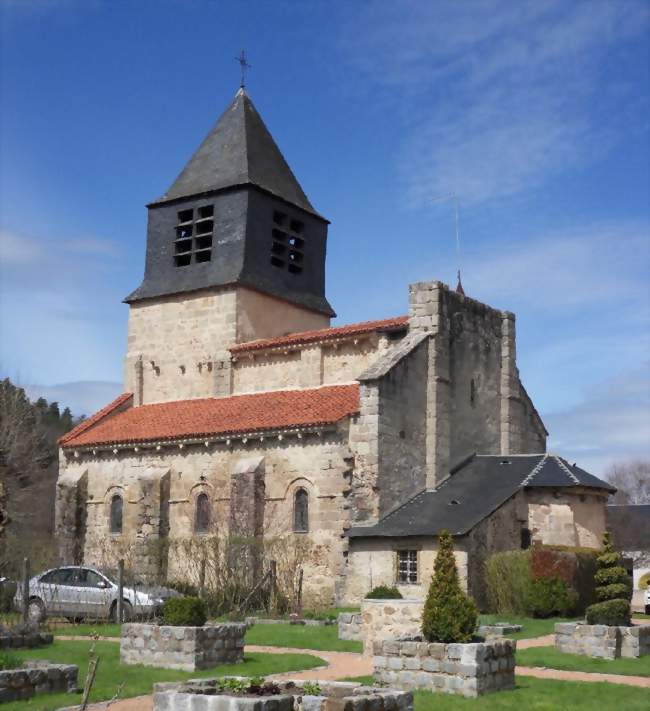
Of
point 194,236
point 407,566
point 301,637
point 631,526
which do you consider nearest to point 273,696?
point 301,637

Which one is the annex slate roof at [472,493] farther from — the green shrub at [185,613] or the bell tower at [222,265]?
the green shrub at [185,613]

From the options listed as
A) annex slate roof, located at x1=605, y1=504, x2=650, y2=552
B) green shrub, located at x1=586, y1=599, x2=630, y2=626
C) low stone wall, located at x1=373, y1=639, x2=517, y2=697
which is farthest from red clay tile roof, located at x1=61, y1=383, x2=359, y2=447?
annex slate roof, located at x1=605, y1=504, x2=650, y2=552

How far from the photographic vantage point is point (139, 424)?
109ft

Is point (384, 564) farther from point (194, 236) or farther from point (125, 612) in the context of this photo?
point (194, 236)

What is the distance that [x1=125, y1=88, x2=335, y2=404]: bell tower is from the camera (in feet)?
112

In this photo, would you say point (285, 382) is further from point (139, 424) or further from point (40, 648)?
point (40, 648)

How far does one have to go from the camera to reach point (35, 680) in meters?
12.6

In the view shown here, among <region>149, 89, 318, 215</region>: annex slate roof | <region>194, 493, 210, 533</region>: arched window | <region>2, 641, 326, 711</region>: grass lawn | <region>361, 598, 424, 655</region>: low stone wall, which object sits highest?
Result: <region>149, 89, 318, 215</region>: annex slate roof

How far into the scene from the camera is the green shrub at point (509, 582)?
23.9 m

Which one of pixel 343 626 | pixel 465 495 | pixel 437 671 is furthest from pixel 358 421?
pixel 437 671

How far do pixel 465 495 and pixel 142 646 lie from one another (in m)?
13.3

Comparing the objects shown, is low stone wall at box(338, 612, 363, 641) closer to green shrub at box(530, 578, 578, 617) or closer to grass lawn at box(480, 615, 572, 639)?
grass lawn at box(480, 615, 572, 639)

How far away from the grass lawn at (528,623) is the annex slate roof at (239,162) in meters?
17.7

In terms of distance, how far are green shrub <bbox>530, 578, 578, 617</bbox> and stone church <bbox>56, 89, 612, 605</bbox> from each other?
1669mm
